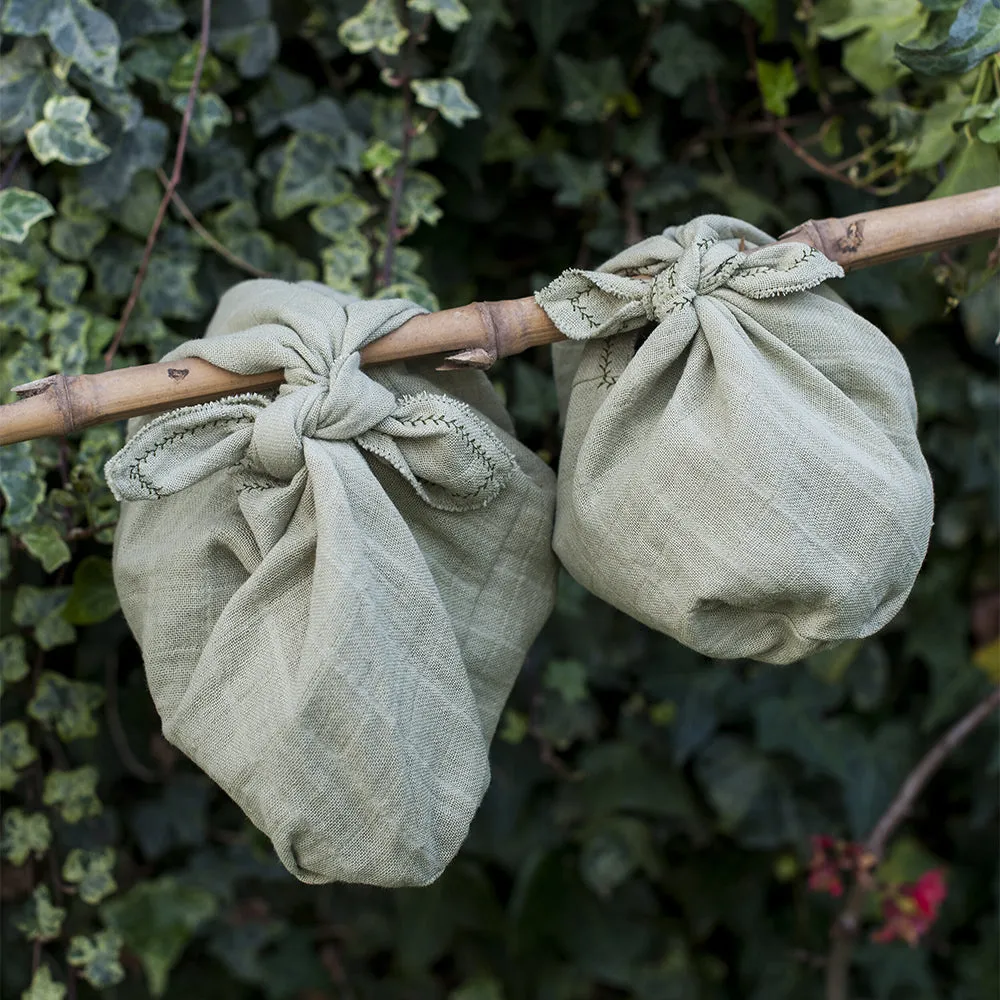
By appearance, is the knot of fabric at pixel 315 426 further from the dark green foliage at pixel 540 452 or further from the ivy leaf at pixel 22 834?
the ivy leaf at pixel 22 834

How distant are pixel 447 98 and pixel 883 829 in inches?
34.9

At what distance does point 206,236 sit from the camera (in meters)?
0.98

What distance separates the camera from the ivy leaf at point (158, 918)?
1145 mm

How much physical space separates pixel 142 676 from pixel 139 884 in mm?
216

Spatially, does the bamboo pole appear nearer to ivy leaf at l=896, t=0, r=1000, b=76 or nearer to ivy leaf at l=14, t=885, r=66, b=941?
ivy leaf at l=896, t=0, r=1000, b=76

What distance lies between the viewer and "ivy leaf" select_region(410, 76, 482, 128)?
0.99 meters

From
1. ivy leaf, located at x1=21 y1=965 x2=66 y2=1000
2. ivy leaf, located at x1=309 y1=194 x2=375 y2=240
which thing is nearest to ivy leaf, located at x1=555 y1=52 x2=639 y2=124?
ivy leaf, located at x1=309 y1=194 x2=375 y2=240

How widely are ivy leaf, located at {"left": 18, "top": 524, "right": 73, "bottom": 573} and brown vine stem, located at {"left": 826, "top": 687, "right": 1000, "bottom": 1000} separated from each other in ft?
2.86

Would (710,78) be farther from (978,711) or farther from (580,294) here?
(978,711)

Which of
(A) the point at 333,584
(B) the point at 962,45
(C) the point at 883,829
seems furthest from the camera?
(C) the point at 883,829

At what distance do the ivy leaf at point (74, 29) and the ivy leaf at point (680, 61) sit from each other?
512mm

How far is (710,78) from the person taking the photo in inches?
46.1

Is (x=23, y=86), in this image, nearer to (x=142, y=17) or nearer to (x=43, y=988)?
(x=142, y=17)

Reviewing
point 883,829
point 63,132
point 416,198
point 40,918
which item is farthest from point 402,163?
point 883,829
